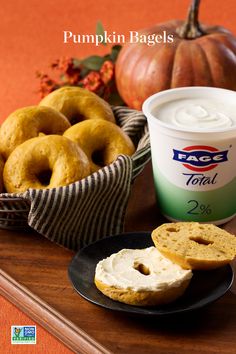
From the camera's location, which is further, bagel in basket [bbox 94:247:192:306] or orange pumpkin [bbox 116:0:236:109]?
orange pumpkin [bbox 116:0:236:109]

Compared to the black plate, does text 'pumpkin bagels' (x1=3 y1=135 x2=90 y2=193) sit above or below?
above

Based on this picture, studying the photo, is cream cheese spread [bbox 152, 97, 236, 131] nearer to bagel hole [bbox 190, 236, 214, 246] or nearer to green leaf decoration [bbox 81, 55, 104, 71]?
bagel hole [bbox 190, 236, 214, 246]

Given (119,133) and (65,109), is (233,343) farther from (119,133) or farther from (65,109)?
(65,109)

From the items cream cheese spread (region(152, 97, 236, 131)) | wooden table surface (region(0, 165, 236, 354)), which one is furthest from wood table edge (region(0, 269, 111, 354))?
cream cheese spread (region(152, 97, 236, 131))

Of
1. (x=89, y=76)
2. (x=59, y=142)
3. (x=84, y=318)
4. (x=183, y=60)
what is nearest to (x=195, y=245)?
(x=84, y=318)

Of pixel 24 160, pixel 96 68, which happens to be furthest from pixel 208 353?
pixel 96 68

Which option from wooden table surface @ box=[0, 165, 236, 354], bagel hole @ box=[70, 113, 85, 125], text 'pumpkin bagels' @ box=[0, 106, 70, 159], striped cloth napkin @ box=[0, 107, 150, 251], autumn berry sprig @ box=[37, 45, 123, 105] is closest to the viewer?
wooden table surface @ box=[0, 165, 236, 354]

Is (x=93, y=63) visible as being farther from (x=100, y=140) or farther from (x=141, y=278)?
(x=141, y=278)
